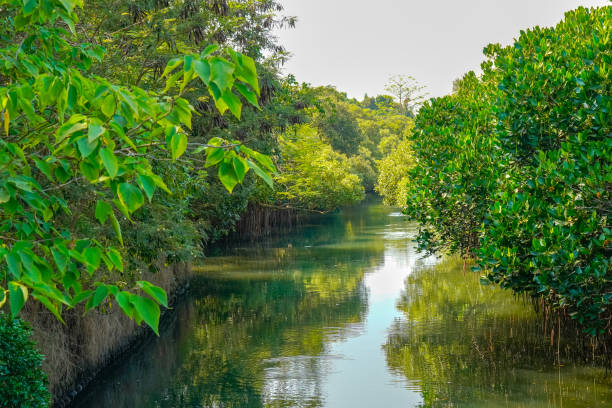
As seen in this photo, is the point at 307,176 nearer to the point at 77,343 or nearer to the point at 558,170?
the point at 77,343

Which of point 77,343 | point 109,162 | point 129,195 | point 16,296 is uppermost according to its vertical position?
point 109,162

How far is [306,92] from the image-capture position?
25141 mm

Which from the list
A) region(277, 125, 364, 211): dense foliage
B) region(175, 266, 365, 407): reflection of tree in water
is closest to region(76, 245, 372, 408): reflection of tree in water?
region(175, 266, 365, 407): reflection of tree in water

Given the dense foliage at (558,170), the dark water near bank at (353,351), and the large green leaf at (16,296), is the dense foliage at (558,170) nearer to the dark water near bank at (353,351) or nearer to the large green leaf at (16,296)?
the dark water near bank at (353,351)

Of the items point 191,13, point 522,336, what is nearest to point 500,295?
point 522,336

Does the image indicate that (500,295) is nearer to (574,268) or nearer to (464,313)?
(464,313)

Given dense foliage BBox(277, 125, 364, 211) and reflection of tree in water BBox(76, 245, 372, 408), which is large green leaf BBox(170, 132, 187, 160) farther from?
dense foliage BBox(277, 125, 364, 211)

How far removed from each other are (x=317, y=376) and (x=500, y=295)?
26.0 ft

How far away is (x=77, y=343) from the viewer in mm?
10516

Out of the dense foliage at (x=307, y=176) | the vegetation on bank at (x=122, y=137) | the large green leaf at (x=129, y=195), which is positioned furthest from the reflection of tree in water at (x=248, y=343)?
the dense foliage at (x=307, y=176)

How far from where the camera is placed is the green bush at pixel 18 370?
21.2 ft

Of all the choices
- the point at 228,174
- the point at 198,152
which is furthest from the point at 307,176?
the point at 228,174

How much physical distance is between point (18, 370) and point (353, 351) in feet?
25.1

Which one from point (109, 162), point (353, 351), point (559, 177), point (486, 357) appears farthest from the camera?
point (353, 351)
